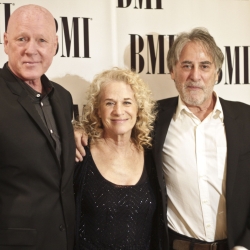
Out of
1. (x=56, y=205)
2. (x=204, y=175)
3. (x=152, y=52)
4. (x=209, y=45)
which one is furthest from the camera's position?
(x=152, y=52)

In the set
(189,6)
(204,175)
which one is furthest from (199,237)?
(189,6)

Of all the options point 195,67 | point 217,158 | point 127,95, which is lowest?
point 217,158

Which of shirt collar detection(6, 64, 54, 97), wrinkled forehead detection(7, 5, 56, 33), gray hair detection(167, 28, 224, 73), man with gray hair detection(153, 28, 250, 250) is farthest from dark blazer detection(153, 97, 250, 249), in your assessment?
wrinkled forehead detection(7, 5, 56, 33)

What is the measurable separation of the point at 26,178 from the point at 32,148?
0.13 meters

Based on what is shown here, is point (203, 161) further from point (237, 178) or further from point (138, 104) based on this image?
point (138, 104)

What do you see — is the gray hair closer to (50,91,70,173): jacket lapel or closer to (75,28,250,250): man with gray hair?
(75,28,250,250): man with gray hair

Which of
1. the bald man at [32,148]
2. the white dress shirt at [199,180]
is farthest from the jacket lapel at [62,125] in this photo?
the white dress shirt at [199,180]

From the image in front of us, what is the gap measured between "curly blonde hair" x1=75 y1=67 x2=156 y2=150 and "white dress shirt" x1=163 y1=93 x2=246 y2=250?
0.18 meters

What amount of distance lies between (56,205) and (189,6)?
1692 millimetres

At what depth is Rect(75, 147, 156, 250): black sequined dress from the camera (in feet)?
6.51

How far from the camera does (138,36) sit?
2582 mm

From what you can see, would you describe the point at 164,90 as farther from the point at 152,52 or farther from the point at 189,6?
the point at 189,6

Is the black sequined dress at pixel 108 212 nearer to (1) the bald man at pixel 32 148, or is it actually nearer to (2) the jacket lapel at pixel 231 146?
(1) the bald man at pixel 32 148

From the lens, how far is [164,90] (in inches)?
105
